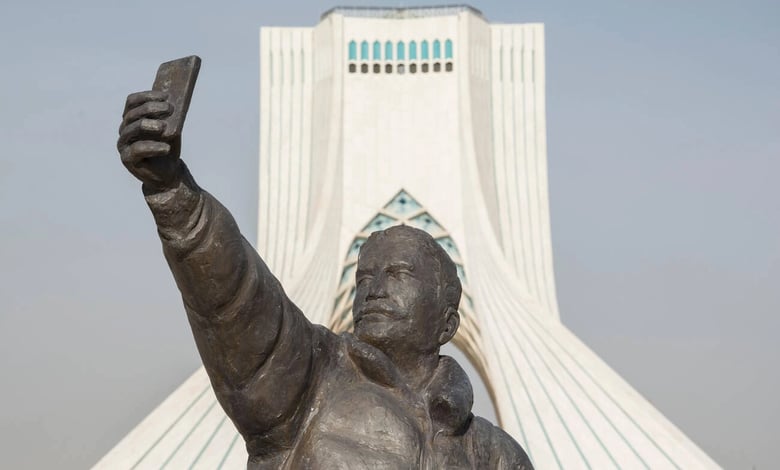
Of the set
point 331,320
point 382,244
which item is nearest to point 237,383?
point 382,244

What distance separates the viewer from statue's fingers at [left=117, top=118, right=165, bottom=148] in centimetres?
299

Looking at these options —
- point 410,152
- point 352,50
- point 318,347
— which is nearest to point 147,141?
point 318,347

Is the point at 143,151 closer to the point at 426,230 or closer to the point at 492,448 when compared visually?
the point at 492,448

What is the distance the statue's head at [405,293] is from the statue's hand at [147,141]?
0.62 m

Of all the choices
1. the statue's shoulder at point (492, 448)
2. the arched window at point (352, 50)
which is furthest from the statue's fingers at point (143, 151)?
the arched window at point (352, 50)

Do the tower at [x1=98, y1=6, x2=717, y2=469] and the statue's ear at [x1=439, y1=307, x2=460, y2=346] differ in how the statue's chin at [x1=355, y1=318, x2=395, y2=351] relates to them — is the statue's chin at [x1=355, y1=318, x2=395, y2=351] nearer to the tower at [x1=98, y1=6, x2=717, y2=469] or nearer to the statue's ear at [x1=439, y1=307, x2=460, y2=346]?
the statue's ear at [x1=439, y1=307, x2=460, y2=346]

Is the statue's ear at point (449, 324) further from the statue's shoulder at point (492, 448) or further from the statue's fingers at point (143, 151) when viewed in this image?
the statue's fingers at point (143, 151)

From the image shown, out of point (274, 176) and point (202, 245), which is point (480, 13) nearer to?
point (274, 176)

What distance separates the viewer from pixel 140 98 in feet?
9.98

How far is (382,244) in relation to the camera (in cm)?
353

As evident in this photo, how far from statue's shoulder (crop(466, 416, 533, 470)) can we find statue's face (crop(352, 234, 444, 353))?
222 millimetres

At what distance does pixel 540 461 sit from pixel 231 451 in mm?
3147

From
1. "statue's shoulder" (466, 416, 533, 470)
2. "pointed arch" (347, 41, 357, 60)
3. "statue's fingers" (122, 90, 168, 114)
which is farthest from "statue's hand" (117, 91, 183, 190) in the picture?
"pointed arch" (347, 41, 357, 60)

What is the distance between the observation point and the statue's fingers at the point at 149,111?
3014 millimetres
